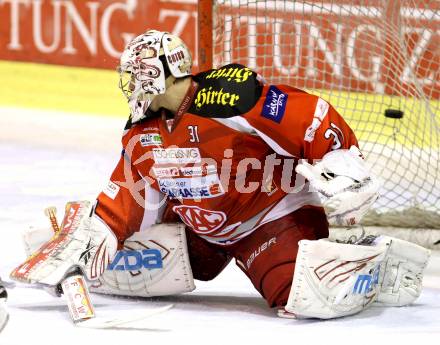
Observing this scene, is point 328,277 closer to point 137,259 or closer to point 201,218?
point 201,218

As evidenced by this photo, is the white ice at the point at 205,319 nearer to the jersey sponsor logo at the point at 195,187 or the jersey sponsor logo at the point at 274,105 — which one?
the jersey sponsor logo at the point at 195,187

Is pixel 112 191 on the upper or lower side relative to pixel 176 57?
lower

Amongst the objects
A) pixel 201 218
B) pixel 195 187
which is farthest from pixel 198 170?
pixel 201 218

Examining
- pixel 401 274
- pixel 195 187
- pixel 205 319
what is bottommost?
pixel 205 319

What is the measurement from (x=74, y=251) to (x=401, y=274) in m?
1.05

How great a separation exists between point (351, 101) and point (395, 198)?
0.50m

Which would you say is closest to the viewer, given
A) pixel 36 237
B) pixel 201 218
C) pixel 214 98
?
pixel 214 98

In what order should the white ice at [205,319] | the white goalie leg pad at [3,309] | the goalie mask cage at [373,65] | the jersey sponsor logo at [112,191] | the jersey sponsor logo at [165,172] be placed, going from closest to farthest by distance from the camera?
the white ice at [205,319]
the white goalie leg pad at [3,309]
the jersey sponsor logo at [165,172]
the jersey sponsor logo at [112,191]
the goalie mask cage at [373,65]

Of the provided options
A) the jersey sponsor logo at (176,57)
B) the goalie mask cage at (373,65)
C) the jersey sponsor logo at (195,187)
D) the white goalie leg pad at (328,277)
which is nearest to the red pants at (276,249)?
the white goalie leg pad at (328,277)

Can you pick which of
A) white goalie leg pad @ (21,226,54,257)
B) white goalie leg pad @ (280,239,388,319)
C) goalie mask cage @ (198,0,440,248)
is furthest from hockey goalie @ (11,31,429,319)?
goalie mask cage @ (198,0,440,248)

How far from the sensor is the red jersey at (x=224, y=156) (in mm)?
3789

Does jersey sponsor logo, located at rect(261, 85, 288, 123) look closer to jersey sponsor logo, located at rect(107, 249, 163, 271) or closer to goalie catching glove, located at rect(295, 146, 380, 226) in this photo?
goalie catching glove, located at rect(295, 146, 380, 226)

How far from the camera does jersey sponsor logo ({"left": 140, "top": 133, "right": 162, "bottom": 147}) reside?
3928 millimetres

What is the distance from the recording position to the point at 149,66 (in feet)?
12.6
